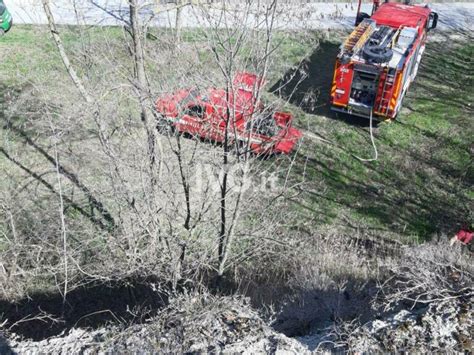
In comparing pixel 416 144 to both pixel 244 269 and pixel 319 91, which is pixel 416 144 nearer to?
pixel 319 91

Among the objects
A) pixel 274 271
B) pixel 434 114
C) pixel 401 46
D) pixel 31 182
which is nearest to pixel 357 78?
pixel 401 46

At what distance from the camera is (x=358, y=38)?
12.1 m

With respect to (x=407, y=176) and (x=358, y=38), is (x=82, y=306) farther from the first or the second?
(x=358, y=38)

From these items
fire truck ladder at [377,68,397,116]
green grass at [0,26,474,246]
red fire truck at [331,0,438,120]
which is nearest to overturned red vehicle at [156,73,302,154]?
green grass at [0,26,474,246]

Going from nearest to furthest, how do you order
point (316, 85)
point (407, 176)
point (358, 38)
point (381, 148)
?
point (407, 176)
point (381, 148)
point (358, 38)
point (316, 85)

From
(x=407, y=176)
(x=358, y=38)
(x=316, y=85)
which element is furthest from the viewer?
(x=316, y=85)

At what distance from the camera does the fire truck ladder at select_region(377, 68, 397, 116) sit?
11.4 m

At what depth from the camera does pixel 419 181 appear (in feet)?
35.3

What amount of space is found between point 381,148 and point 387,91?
1.38 m

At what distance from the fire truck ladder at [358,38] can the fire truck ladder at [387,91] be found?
3.38 ft

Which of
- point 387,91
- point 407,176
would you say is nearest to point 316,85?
point 387,91

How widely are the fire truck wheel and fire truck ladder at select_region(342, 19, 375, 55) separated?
230 mm

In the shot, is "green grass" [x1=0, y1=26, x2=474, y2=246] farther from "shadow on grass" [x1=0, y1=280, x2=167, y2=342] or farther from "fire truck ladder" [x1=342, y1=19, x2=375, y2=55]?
"shadow on grass" [x1=0, y1=280, x2=167, y2=342]

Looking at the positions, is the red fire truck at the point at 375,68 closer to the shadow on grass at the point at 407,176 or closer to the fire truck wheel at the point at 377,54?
the fire truck wheel at the point at 377,54
